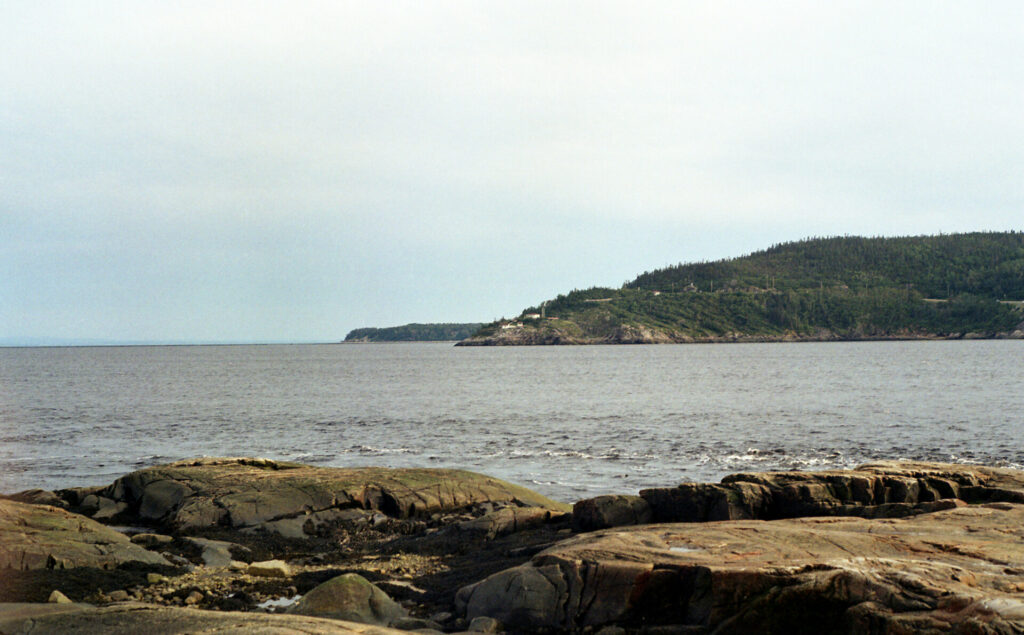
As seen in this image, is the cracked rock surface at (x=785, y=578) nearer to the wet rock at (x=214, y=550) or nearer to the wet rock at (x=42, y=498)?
the wet rock at (x=214, y=550)

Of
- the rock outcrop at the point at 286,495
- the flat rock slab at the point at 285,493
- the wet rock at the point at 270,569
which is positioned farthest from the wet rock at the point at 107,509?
the wet rock at the point at 270,569

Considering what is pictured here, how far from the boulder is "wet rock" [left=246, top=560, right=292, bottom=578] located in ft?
8.42

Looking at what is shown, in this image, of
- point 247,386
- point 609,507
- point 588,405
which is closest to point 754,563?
point 609,507

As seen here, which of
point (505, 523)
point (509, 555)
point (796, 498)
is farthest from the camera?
point (505, 523)

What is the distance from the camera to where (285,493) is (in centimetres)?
1902

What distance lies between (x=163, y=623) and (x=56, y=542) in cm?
646

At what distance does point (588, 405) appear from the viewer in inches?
2238

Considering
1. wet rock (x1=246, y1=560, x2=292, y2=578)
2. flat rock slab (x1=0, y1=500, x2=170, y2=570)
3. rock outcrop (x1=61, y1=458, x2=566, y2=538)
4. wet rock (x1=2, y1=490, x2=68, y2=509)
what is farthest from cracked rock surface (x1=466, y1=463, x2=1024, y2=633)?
wet rock (x1=2, y1=490, x2=68, y2=509)

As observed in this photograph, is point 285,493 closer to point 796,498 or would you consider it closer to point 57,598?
point 57,598

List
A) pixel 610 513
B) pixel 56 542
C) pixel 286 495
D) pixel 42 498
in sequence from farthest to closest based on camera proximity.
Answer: pixel 42 498 → pixel 286 495 → pixel 610 513 → pixel 56 542

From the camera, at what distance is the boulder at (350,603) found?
10.7m

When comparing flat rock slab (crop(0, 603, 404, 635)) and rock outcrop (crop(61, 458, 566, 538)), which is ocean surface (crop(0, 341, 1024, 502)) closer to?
rock outcrop (crop(61, 458, 566, 538))

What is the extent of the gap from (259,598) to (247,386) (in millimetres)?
76129

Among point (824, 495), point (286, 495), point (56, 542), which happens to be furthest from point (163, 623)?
point (824, 495)
